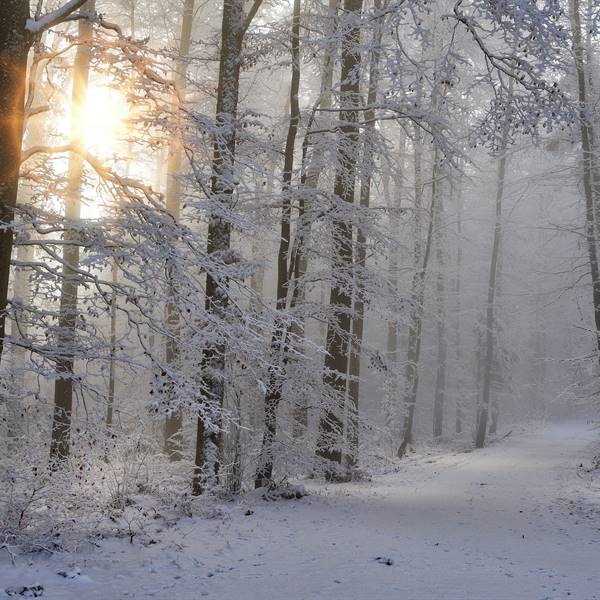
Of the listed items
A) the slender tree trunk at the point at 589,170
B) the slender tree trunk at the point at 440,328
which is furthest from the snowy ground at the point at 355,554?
the slender tree trunk at the point at 440,328

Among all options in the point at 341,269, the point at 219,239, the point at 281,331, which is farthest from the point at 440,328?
the point at 219,239

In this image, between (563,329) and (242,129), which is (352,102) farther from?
(563,329)

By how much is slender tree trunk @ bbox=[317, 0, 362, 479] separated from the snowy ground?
103 centimetres

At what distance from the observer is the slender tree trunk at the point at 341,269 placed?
10133mm

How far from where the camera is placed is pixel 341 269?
34.2 feet

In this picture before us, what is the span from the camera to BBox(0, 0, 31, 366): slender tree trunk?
198 inches

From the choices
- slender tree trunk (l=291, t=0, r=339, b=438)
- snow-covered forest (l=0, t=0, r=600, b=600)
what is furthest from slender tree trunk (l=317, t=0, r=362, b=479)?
slender tree trunk (l=291, t=0, r=339, b=438)

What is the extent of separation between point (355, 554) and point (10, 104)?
5.70 meters

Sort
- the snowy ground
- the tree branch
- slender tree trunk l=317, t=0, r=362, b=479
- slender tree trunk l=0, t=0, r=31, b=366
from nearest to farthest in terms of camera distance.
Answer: slender tree trunk l=0, t=0, r=31, b=366, the tree branch, the snowy ground, slender tree trunk l=317, t=0, r=362, b=479

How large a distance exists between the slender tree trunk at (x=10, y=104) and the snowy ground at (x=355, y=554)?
239 cm

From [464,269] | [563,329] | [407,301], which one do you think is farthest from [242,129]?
[563,329]

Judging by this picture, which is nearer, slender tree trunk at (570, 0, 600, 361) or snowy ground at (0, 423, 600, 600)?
snowy ground at (0, 423, 600, 600)

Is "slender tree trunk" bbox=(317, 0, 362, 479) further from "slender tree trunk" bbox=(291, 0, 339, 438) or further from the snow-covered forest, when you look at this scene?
"slender tree trunk" bbox=(291, 0, 339, 438)

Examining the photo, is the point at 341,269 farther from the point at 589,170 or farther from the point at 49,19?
the point at 589,170
